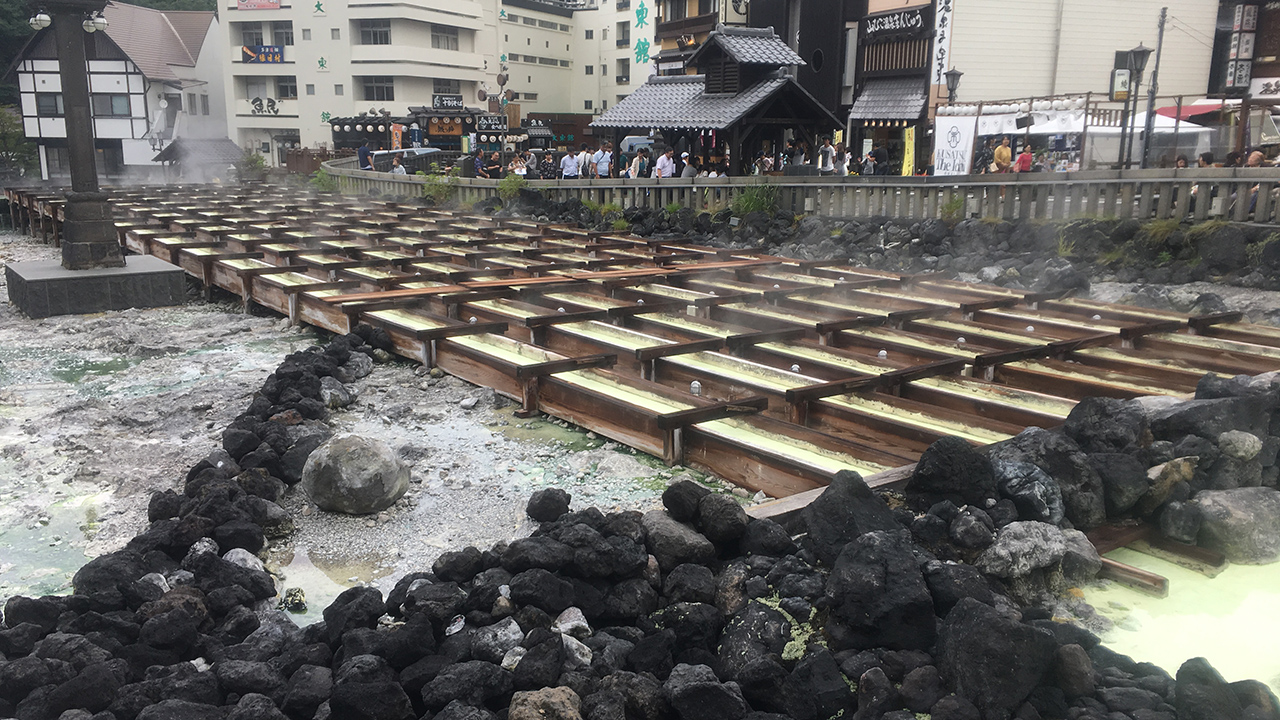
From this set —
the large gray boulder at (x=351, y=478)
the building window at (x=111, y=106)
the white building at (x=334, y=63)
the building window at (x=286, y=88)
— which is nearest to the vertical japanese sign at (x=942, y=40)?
the large gray boulder at (x=351, y=478)

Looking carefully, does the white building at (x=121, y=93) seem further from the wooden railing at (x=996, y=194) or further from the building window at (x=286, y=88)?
the wooden railing at (x=996, y=194)

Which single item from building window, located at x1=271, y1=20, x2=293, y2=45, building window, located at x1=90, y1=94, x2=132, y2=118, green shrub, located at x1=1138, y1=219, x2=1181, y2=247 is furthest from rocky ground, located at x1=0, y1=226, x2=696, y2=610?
building window, located at x1=271, y1=20, x2=293, y2=45

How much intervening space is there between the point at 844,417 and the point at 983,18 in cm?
2432

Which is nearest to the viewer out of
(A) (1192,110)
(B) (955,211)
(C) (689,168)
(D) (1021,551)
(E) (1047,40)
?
(D) (1021,551)

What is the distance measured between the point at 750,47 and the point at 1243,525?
60.3ft

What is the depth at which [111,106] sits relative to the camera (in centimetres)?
4284

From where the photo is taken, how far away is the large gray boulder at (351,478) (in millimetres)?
5039

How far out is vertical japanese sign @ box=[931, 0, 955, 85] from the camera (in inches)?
1045

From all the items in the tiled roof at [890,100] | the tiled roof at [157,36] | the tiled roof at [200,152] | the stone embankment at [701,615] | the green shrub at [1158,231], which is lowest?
the stone embankment at [701,615]

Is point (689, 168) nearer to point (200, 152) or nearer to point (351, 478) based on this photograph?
point (351, 478)

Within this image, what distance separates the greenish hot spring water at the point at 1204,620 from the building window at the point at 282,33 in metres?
57.4

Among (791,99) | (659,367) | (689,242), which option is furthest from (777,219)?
(659,367)

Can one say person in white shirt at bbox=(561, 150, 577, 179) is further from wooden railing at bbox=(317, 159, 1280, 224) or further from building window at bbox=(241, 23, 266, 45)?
building window at bbox=(241, 23, 266, 45)

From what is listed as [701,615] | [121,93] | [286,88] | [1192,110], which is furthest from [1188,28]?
[286,88]
